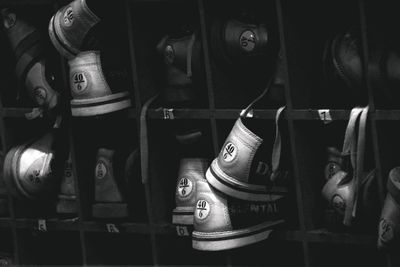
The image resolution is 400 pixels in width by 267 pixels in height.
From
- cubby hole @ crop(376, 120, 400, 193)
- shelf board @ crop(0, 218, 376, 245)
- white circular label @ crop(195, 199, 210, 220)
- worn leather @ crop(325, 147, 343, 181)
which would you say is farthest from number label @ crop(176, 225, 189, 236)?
cubby hole @ crop(376, 120, 400, 193)

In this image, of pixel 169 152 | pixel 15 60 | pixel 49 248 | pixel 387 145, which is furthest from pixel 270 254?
pixel 15 60

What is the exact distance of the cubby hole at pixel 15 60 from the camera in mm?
3746

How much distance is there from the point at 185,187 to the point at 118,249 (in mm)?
479

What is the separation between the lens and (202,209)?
3.26 metres

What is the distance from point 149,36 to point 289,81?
0.60 meters

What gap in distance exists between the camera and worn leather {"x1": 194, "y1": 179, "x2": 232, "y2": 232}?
3223 millimetres

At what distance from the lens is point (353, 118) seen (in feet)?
9.85

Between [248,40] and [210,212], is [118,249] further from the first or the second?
[248,40]

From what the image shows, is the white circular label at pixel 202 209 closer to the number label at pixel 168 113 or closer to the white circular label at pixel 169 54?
the number label at pixel 168 113

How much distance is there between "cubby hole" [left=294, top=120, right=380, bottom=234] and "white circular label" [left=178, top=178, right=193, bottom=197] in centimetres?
40

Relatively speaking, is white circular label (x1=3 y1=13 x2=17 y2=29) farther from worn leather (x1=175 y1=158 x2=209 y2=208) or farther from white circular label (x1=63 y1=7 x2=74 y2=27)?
worn leather (x1=175 y1=158 x2=209 y2=208)

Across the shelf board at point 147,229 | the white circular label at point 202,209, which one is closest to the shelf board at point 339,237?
the shelf board at point 147,229

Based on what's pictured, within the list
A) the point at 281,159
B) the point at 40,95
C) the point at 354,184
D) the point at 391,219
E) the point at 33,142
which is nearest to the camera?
the point at 391,219

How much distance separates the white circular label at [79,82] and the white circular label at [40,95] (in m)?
0.21
